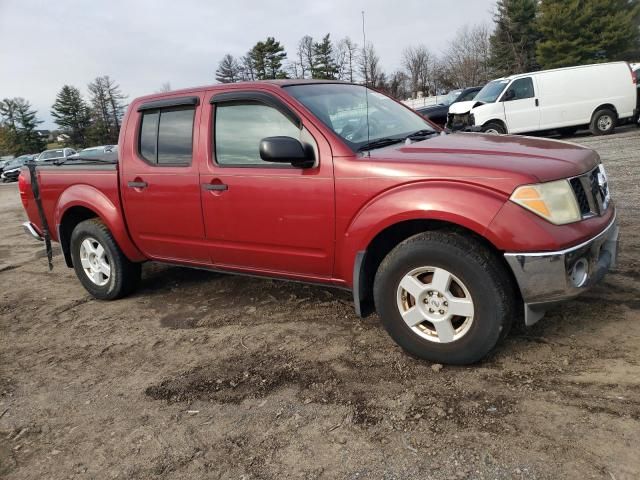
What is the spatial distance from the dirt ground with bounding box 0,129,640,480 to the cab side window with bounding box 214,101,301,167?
128 centimetres

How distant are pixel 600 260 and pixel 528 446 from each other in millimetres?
1240

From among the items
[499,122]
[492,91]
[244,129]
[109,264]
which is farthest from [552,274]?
[492,91]

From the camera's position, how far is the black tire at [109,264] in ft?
15.4

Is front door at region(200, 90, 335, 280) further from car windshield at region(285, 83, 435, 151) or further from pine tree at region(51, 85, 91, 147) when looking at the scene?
pine tree at region(51, 85, 91, 147)

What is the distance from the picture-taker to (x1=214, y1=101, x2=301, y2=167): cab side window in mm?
3605

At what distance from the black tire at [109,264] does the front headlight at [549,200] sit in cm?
355

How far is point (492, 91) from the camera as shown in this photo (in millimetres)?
13906

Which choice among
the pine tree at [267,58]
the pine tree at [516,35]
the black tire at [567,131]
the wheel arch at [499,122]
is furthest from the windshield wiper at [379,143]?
the pine tree at [516,35]

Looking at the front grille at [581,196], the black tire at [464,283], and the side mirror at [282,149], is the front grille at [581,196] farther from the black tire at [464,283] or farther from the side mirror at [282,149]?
the side mirror at [282,149]

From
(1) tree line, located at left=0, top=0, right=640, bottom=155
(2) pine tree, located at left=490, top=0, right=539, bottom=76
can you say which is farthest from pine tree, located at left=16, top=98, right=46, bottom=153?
(2) pine tree, located at left=490, top=0, right=539, bottom=76

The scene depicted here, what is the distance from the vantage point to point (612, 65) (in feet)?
43.9

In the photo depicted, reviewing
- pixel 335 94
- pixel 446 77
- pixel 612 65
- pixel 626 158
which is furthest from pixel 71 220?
pixel 446 77

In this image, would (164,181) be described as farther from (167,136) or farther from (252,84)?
(252,84)

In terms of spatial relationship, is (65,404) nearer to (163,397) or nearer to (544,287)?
(163,397)
